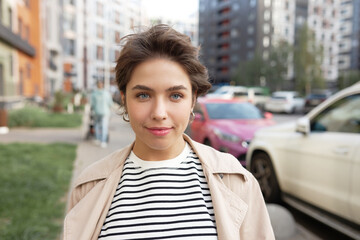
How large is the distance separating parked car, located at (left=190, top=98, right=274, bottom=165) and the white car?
123 cm

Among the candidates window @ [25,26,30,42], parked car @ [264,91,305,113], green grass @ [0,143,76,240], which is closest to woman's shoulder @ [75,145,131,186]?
green grass @ [0,143,76,240]

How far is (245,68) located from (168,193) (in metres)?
56.9

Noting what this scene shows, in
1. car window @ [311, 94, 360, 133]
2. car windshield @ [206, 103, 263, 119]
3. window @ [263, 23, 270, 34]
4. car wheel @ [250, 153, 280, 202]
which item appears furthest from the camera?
window @ [263, 23, 270, 34]

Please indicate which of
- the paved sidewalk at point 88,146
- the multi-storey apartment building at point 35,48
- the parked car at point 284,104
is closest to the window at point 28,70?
the multi-storey apartment building at point 35,48

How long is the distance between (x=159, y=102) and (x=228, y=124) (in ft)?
19.6

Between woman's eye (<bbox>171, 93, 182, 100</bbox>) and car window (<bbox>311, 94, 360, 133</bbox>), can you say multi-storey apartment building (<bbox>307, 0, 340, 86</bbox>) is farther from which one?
woman's eye (<bbox>171, 93, 182, 100</bbox>)

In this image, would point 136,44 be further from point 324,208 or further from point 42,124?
point 42,124

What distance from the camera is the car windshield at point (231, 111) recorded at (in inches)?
311

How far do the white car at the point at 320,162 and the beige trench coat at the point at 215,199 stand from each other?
7.54 feet

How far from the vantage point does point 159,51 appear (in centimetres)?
143

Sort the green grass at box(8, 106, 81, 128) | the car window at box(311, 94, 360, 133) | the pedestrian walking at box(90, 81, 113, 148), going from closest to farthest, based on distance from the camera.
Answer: the car window at box(311, 94, 360, 133)
the pedestrian walking at box(90, 81, 113, 148)
the green grass at box(8, 106, 81, 128)

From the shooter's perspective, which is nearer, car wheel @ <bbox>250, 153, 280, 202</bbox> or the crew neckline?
the crew neckline

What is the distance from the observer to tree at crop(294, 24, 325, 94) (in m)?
45.1

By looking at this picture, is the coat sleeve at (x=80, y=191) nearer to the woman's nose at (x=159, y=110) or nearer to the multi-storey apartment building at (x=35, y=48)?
the woman's nose at (x=159, y=110)
